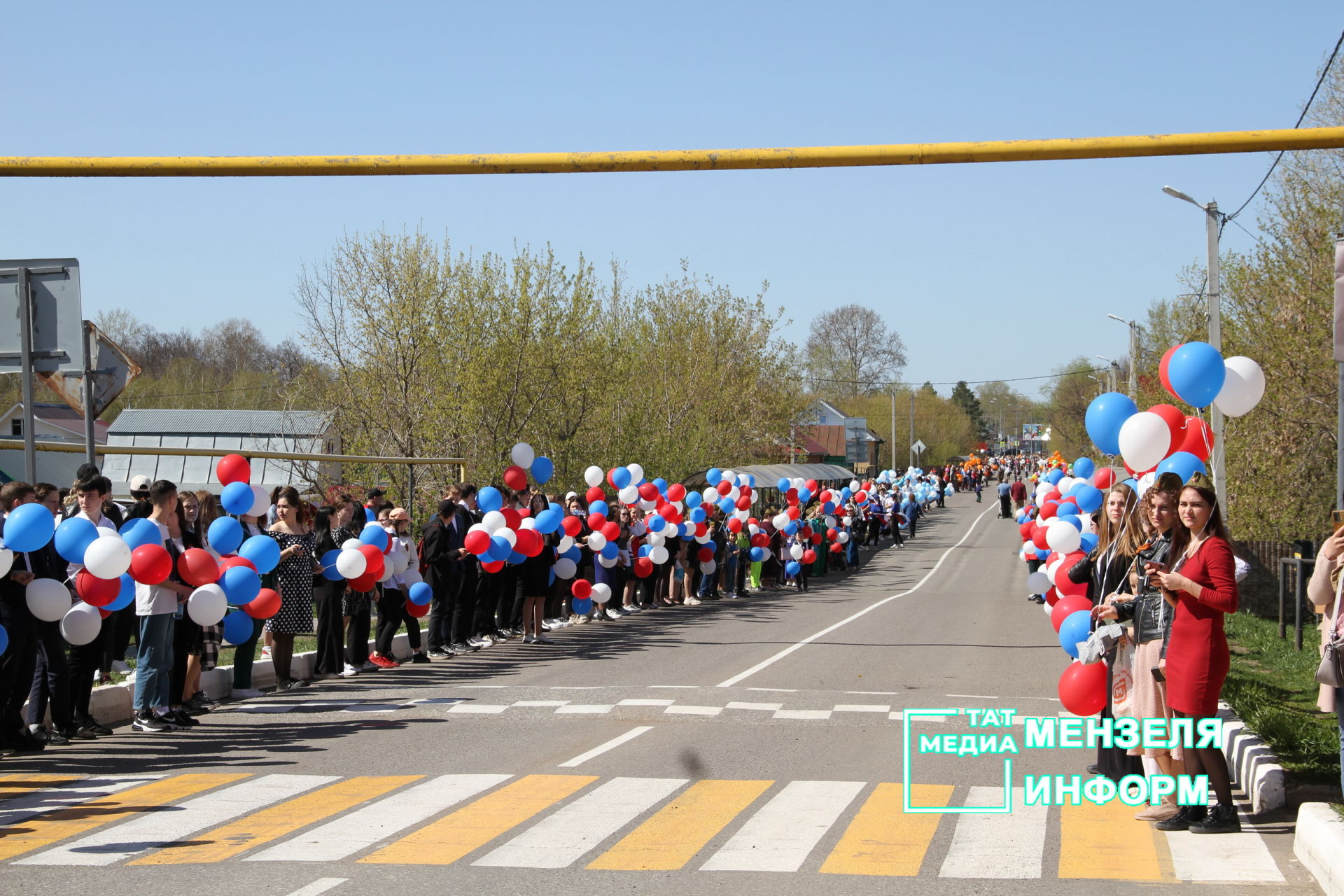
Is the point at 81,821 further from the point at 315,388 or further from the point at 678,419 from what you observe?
the point at 678,419

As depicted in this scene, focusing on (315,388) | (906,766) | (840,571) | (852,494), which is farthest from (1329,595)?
(852,494)

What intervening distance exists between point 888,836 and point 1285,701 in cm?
600

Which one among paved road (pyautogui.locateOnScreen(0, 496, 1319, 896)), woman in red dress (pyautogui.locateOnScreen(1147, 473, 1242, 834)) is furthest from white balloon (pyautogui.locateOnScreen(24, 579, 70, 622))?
woman in red dress (pyautogui.locateOnScreen(1147, 473, 1242, 834))

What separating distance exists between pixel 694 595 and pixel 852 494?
19.0 metres

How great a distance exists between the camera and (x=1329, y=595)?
649 centimetres

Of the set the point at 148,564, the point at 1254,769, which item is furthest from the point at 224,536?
the point at 1254,769

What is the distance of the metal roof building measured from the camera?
27156 mm

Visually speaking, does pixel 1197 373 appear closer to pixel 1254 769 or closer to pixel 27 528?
pixel 1254 769

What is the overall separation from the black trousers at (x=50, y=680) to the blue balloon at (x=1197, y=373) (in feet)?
27.1

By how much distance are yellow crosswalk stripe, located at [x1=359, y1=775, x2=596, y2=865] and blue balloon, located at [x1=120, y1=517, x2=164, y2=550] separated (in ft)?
12.4

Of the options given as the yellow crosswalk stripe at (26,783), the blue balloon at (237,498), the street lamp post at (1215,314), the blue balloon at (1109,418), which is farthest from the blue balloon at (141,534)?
the street lamp post at (1215,314)

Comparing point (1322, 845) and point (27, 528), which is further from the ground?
point (27, 528)

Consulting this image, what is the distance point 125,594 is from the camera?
10188mm

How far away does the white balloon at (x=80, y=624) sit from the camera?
31.2ft
